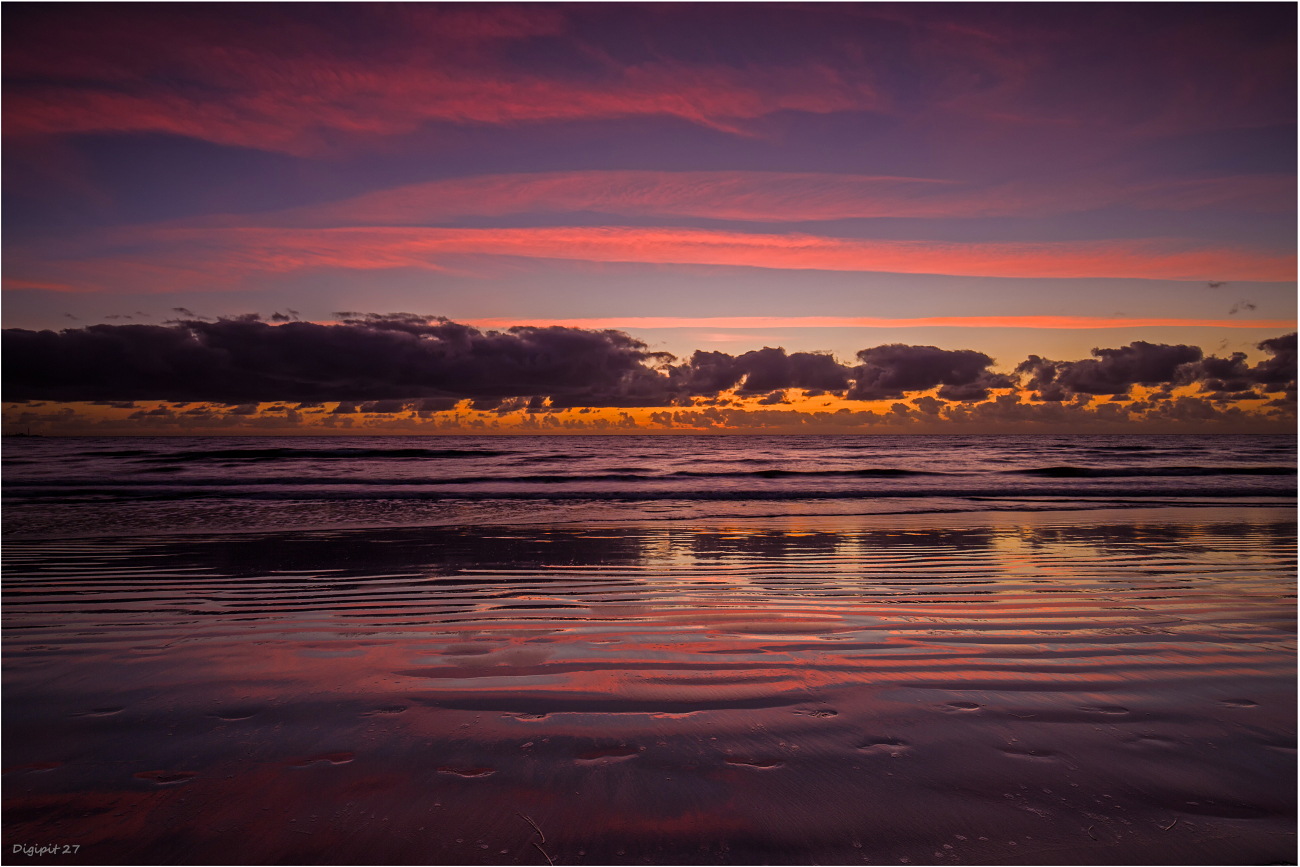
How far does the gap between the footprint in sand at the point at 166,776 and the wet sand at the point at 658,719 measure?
39 mm

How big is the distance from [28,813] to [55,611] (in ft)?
16.1

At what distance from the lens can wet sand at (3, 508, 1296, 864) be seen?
8.81ft

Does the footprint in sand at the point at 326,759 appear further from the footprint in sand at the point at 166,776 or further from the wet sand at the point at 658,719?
the footprint in sand at the point at 166,776

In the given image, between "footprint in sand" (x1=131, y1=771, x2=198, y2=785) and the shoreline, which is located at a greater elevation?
"footprint in sand" (x1=131, y1=771, x2=198, y2=785)

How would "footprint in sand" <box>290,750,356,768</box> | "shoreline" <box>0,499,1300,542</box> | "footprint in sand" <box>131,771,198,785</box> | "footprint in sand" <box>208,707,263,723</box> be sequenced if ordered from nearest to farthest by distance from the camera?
"footprint in sand" <box>131,771,198,785</box>
"footprint in sand" <box>290,750,356,768</box>
"footprint in sand" <box>208,707,263,723</box>
"shoreline" <box>0,499,1300,542</box>

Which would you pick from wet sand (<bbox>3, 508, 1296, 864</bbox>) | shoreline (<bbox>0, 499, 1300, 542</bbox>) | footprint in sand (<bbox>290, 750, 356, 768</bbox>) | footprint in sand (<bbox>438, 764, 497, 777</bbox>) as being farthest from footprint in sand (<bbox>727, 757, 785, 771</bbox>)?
shoreline (<bbox>0, 499, 1300, 542</bbox>)

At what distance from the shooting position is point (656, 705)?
3.93 meters

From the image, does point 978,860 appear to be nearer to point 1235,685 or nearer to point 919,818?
point 919,818

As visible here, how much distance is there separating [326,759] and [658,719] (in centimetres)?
179

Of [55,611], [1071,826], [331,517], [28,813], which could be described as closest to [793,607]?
[1071,826]

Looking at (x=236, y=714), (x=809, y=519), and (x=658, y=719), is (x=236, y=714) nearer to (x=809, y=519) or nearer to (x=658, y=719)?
(x=658, y=719)

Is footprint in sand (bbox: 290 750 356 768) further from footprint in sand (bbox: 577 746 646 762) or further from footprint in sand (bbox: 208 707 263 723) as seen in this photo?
footprint in sand (bbox: 577 746 646 762)

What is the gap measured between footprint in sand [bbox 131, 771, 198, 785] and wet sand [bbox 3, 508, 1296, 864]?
4 centimetres

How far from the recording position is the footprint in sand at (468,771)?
10.2ft
